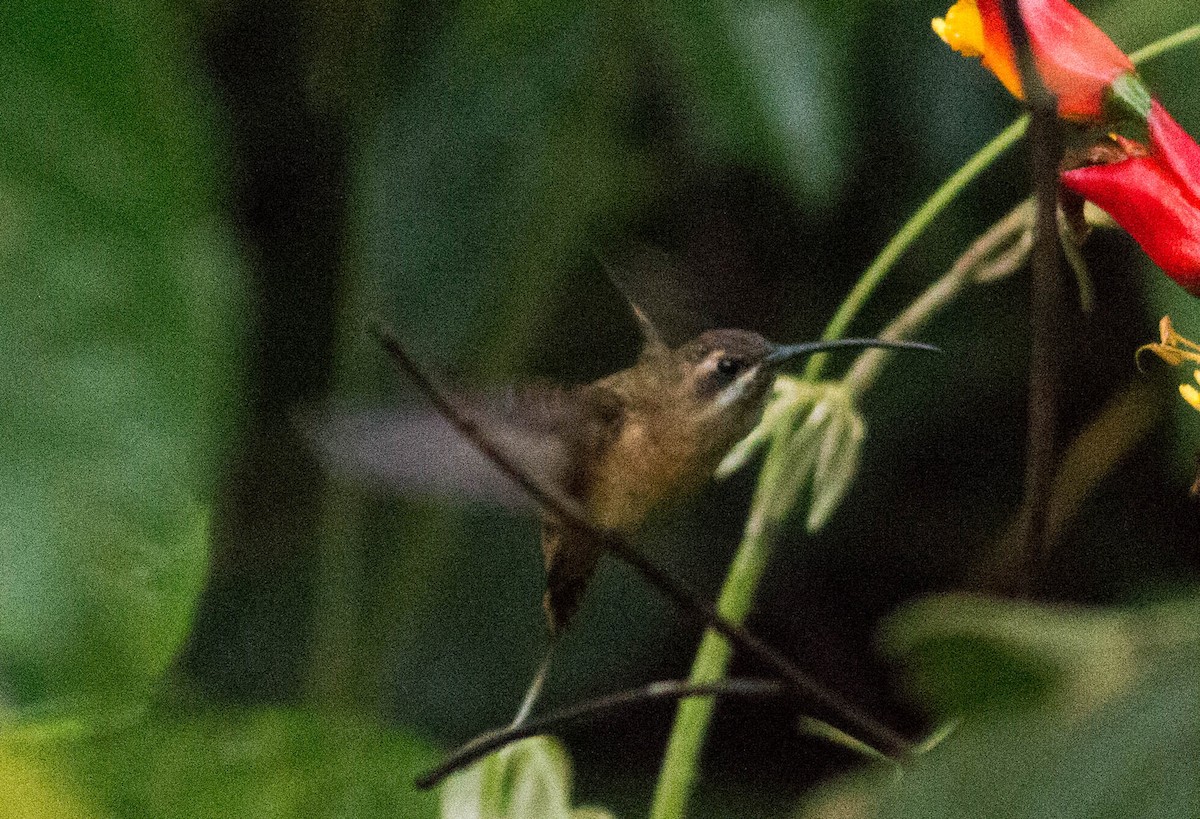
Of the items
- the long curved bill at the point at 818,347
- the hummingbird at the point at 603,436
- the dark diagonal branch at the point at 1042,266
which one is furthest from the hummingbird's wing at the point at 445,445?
the dark diagonal branch at the point at 1042,266

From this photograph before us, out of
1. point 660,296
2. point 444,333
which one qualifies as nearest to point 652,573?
point 660,296

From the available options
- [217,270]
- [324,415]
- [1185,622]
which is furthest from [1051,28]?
[217,270]

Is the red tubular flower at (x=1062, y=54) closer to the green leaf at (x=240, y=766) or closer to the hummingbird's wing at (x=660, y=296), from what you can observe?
the hummingbird's wing at (x=660, y=296)

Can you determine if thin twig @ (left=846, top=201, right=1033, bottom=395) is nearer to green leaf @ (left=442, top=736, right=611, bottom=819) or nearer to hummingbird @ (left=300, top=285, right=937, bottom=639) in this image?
hummingbird @ (left=300, top=285, right=937, bottom=639)

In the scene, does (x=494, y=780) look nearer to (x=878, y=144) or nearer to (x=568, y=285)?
(x=568, y=285)

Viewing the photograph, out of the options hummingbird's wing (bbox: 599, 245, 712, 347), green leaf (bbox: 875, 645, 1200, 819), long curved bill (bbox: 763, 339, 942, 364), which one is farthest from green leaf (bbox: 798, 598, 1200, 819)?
hummingbird's wing (bbox: 599, 245, 712, 347)

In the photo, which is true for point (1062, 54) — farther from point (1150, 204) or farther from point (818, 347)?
point (818, 347)
